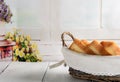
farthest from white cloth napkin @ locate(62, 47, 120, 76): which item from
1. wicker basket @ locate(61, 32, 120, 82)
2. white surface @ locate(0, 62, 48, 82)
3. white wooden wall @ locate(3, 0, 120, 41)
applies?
white wooden wall @ locate(3, 0, 120, 41)

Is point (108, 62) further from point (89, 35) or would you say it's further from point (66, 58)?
point (89, 35)

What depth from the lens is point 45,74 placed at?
0.87 meters

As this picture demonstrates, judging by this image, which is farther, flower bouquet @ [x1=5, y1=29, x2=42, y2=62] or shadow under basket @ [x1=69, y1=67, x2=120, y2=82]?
flower bouquet @ [x1=5, y1=29, x2=42, y2=62]

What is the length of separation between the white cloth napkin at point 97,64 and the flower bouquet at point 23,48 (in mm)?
1248

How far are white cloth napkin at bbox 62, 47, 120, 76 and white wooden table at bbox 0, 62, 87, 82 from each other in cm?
Answer: 7

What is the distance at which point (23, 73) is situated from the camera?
0.89 metres

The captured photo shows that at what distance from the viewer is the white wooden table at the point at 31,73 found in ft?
2.63

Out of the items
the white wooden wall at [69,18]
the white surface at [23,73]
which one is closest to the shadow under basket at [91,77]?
the white surface at [23,73]

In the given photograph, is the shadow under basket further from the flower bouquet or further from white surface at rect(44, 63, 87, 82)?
the flower bouquet

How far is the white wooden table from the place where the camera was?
0.80 meters

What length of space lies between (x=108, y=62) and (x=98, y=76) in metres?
0.06

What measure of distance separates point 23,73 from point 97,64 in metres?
0.30

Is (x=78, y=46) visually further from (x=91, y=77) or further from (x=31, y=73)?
(x=31, y=73)

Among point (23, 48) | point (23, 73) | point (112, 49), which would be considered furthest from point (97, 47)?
point (23, 48)
